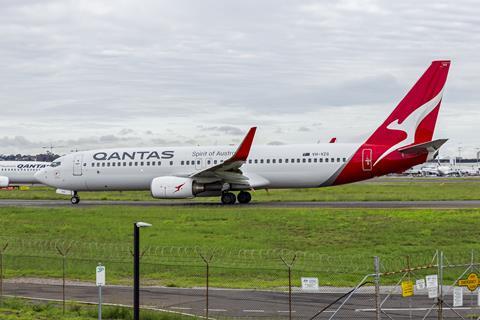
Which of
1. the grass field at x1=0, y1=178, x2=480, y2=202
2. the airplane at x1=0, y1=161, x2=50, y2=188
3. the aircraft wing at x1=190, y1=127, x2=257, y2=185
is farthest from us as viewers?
the airplane at x1=0, y1=161, x2=50, y2=188

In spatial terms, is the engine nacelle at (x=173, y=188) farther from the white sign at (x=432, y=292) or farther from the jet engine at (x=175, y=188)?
the white sign at (x=432, y=292)

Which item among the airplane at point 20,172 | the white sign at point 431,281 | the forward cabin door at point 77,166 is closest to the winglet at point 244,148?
the forward cabin door at point 77,166

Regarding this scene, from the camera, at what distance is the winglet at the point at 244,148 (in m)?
43.1

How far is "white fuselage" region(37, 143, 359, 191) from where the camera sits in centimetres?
4581

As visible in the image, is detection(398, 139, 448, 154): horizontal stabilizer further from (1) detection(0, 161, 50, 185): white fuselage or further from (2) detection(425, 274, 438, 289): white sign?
→ (1) detection(0, 161, 50, 185): white fuselage

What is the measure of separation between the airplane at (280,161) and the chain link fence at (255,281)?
13.2m

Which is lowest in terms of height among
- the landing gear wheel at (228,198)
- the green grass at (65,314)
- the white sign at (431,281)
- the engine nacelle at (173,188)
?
the green grass at (65,314)

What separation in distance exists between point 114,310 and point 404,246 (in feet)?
50.3

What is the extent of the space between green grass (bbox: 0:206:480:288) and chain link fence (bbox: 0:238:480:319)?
79mm

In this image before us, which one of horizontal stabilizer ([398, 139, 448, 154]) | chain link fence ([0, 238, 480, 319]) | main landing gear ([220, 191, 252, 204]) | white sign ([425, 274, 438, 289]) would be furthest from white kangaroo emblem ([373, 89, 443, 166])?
white sign ([425, 274, 438, 289])

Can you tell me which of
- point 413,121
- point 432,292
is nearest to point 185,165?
point 413,121

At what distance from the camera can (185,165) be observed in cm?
4856

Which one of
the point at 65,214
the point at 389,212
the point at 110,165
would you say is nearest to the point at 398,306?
the point at 389,212

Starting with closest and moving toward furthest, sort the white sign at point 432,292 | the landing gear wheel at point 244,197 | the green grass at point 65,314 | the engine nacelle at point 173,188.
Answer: the white sign at point 432,292 < the green grass at point 65,314 < the engine nacelle at point 173,188 < the landing gear wheel at point 244,197
